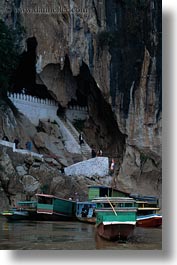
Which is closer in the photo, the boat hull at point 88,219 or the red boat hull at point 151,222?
the red boat hull at point 151,222

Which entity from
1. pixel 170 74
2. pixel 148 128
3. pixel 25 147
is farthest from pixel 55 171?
pixel 170 74

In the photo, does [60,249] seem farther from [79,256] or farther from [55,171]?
[55,171]

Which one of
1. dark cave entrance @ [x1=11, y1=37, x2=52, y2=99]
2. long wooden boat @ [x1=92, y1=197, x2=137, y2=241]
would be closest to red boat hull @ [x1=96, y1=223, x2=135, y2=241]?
long wooden boat @ [x1=92, y1=197, x2=137, y2=241]

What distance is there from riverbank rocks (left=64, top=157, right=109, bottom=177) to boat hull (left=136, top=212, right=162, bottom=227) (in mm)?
604

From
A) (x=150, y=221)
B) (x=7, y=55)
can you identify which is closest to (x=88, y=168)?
(x=150, y=221)

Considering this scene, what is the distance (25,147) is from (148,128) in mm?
1160

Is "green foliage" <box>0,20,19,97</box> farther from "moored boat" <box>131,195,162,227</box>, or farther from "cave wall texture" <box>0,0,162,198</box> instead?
"moored boat" <box>131,195,162,227</box>

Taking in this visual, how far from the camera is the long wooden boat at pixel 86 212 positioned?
16.6 ft

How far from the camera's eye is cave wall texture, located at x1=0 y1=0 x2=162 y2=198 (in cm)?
515

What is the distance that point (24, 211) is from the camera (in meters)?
5.11

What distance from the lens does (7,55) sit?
5.50 m

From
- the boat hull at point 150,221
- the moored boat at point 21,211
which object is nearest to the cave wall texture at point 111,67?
the boat hull at point 150,221

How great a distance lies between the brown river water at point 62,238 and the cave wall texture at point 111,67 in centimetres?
44

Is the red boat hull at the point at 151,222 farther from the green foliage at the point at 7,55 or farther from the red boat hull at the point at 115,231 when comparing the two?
the green foliage at the point at 7,55
